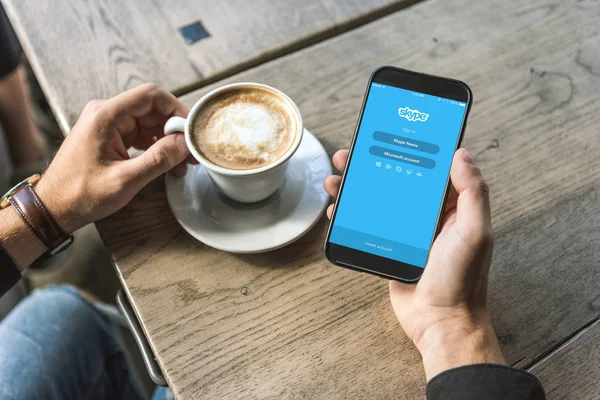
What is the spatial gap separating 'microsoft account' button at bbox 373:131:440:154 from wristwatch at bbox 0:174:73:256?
1.63 ft

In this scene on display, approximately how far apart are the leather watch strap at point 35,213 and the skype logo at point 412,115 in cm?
54

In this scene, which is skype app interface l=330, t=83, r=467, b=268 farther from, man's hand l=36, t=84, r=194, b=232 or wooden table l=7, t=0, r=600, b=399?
man's hand l=36, t=84, r=194, b=232

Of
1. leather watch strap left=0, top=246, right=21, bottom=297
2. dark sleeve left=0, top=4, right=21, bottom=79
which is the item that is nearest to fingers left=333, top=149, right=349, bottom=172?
leather watch strap left=0, top=246, right=21, bottom=297

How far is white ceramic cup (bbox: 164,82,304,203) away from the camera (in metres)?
0.67

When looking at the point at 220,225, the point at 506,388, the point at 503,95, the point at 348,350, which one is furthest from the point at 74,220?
the point at 503,95

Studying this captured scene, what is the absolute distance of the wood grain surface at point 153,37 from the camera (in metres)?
0.88

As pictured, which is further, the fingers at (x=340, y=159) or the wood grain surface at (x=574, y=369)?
the fingers at (x=340, y=159)

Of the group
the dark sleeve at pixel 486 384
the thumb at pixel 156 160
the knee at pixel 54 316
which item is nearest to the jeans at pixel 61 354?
the knee at pixel 54 316

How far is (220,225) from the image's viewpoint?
0.73 meters

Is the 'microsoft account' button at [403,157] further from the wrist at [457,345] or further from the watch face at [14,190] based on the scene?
the watch face at [14,190]

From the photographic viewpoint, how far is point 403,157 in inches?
27.7

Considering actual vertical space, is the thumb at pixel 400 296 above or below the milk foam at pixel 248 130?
below

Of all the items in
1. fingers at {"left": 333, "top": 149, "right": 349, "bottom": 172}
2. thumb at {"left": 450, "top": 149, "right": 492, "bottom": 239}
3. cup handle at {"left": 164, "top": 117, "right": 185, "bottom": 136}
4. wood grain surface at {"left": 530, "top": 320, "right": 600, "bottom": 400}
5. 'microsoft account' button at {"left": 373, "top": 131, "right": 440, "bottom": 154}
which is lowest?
wood grain surface at {"left": 530, "top": 320, "right": 600, "bottom": 400}

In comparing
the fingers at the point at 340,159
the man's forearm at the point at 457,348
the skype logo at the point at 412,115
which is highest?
the skype logo at the point at 412,115
